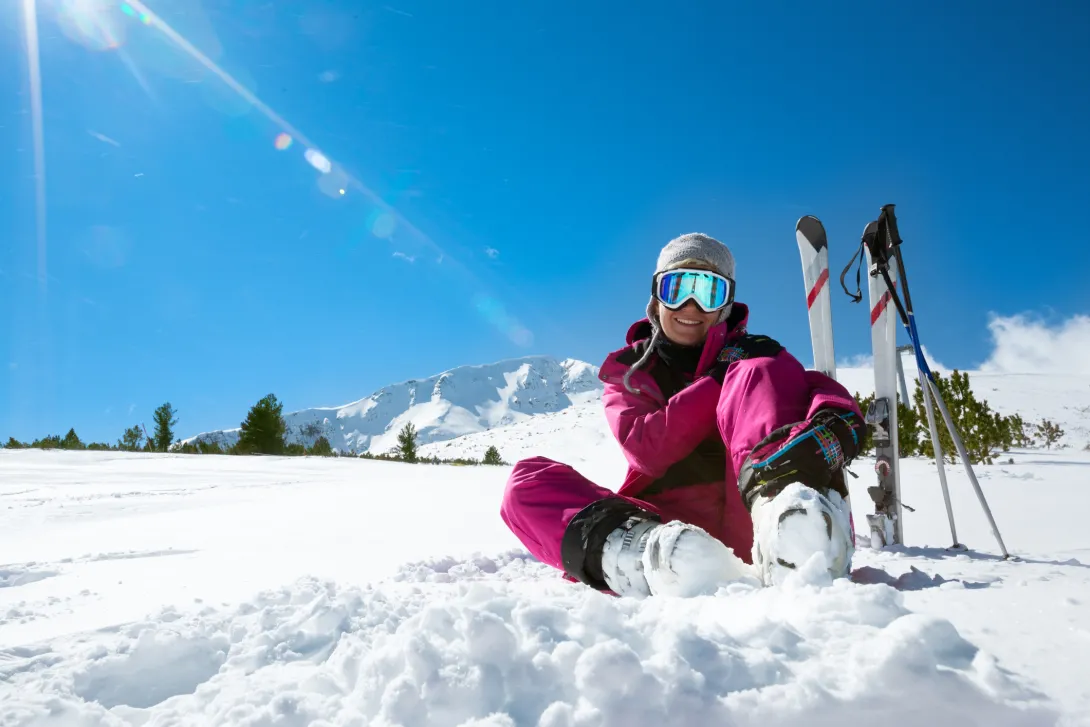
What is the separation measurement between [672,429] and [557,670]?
1295 millimetres

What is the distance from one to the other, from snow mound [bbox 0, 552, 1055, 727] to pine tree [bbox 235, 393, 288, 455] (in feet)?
72.0

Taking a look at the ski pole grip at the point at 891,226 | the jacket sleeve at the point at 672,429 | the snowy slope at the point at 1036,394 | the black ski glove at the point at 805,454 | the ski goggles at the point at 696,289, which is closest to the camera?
the black ski glove at the point at 805,454

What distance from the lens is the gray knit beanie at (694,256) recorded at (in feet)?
8.57

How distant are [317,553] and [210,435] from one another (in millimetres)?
214960

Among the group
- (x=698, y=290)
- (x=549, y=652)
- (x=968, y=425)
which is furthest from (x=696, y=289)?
(x=968, y=425)

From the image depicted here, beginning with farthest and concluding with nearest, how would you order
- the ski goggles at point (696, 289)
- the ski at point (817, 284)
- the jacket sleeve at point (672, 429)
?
the ski at point (817, 284)
the ski goggles at point (696, 289)
the jacket sleeve at point (672, 429)

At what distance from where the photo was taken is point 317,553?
2.85 metres

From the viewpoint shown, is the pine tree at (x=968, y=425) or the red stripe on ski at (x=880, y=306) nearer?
the red stripe on ski at (x=880, y=306)

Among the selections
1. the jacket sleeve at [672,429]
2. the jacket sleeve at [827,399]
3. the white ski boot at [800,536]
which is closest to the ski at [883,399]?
the jacket sleeve at [827,399]

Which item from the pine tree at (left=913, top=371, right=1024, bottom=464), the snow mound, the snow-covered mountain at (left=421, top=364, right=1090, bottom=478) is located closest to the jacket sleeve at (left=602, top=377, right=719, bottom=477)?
the snow mound

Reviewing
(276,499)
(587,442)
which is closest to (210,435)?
(587,442)

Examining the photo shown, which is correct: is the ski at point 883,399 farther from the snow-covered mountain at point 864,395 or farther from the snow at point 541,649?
the snow-covered mountain at point 864,395

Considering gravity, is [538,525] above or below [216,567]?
above

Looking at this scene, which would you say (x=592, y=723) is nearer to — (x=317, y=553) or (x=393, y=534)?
(x=317, y=553)
